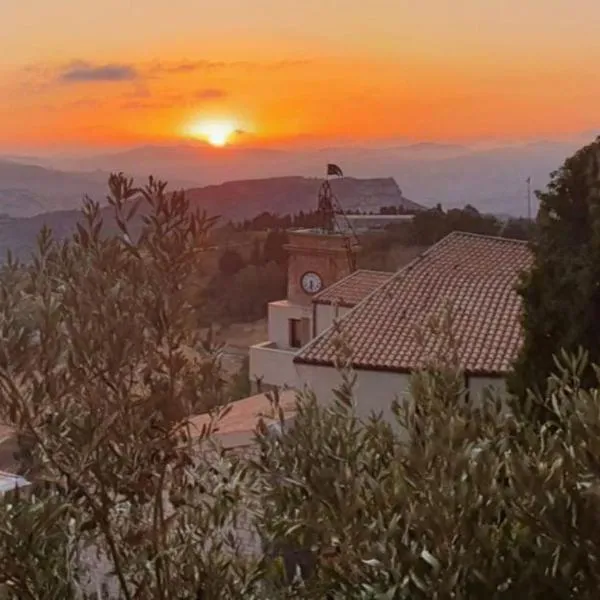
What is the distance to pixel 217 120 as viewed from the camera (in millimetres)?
3408

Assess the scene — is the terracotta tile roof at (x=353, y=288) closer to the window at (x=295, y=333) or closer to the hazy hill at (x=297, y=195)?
the window at (x=295, y=333)

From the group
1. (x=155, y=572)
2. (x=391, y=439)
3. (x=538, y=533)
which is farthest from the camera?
(x=391, y=439)

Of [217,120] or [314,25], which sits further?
[314,25]

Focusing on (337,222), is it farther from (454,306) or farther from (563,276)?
(563,276)

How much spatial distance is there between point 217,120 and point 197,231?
177 cm

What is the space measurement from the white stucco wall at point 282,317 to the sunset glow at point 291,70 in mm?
3715

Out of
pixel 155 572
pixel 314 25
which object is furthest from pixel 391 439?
pixel 314 25

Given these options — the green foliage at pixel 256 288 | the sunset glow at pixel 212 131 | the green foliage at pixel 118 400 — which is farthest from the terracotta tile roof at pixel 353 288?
the green foliage at pixel 118 400

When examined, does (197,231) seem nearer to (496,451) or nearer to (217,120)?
(496,451)

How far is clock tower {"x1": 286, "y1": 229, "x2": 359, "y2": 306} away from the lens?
9.89m

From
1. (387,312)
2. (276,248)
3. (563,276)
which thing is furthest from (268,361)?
(563,276)

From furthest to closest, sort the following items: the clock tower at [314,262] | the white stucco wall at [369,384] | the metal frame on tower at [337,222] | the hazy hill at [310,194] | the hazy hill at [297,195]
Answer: the clock tower at [314,262]
the metal frame on tower at [337,222]
the hazy hill at [310,194]
the white stucco wall at [369,384]
the hazy hill at [297,195]

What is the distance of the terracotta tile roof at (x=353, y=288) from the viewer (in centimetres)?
905

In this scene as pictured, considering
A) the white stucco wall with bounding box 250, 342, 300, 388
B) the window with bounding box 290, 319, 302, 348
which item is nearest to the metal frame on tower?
the window with bounding box 290, 319, 302, 348
